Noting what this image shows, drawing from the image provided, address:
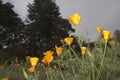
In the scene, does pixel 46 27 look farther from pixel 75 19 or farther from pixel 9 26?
pixel 75 19

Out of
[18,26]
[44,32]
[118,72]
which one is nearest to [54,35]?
[44,32]

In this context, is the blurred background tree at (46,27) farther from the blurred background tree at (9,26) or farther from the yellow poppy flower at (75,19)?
the yellow poppy flower at (75,19)

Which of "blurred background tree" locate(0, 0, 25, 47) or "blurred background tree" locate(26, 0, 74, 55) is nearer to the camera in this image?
"blurred background tree" locate(0, 0, 25, 47)

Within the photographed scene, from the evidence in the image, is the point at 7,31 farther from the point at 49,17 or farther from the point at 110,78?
the point at 110,78

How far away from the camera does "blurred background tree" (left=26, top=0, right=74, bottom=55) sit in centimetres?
4147

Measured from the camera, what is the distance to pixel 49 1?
150 ft

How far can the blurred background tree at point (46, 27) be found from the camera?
41.5m

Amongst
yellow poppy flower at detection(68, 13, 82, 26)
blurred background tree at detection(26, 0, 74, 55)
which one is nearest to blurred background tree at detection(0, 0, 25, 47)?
blurred background tree at detection(26, 0, 74, 55)

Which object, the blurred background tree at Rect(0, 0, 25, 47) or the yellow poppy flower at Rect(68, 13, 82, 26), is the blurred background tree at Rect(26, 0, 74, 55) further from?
the yellow poppy flower at Rect(68, 13, 82, 26)

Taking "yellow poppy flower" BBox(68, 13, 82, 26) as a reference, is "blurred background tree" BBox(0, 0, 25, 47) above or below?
above

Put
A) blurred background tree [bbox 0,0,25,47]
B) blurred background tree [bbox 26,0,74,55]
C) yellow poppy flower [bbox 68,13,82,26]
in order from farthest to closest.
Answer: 1. blurred background tree [bbox 26,0,74,55]
2. blurred background tree [bbox 0,0,25,47]
3. yellow poppy flower [bbox 68,13,82,26]

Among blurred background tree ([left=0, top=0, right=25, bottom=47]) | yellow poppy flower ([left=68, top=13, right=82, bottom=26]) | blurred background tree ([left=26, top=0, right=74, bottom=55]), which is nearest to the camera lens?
yellow poppy flower ([left=68, top=13, right=82, bottom=26])

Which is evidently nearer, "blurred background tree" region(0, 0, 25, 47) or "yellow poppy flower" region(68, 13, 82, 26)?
"yellow poppy flower" region(68, 13, 82, 26)

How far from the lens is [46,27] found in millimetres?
42750
